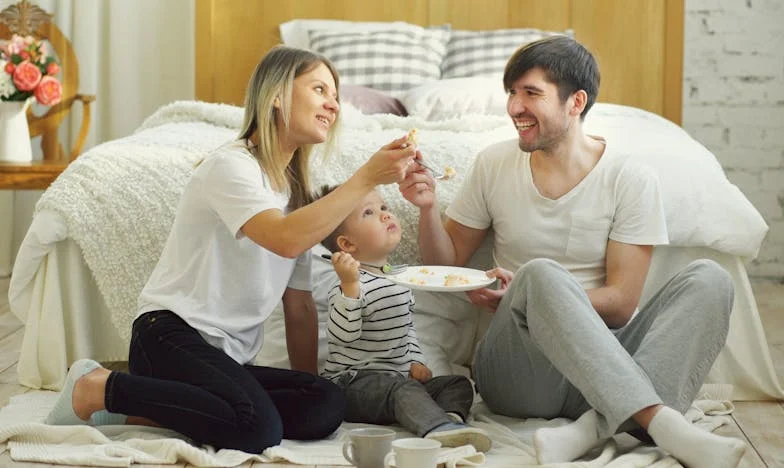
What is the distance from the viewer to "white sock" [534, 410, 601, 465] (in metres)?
1.84

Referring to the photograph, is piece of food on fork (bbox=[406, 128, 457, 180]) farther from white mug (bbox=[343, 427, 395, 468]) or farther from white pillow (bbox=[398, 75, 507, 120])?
white pillow (bbox=[398, 75, 507, 120])

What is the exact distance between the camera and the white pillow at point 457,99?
3.64 m

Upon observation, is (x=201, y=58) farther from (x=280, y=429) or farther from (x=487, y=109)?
(x=280, y=429)

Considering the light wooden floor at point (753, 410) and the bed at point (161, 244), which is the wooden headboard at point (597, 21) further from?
the bed at point (161, 244)

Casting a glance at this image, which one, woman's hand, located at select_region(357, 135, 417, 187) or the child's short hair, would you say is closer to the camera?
woman's hand, located at select_region(357, 135, 417, 187)

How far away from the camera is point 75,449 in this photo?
1.98 meters

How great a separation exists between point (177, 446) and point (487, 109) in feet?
6.55

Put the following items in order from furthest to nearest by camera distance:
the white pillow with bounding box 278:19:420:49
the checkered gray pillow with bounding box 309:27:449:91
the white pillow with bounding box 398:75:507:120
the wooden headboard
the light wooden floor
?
the wooden headboard
the white pillow with bounding box 278:19:420:49
the checkered gray pillow with bounding box 309:27:449:91
the white pillow with bounding box 398:75:507:120
the light wooden floor

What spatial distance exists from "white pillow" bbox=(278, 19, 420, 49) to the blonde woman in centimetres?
224

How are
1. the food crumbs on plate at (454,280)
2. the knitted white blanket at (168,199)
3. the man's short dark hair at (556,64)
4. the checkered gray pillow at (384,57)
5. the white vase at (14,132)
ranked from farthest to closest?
the checkered gray pillow at (384,57)
the white vase at (14,132)
the knitted white blanket at (168,199)
the man's short dark hair at (556,64)
the food crumbs on plate at (454,280)

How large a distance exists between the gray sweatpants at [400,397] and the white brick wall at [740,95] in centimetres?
267

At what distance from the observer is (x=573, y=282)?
1.94m

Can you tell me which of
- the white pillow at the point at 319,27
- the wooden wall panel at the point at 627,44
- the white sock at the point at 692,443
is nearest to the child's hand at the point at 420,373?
the white sock at the point at 692,443

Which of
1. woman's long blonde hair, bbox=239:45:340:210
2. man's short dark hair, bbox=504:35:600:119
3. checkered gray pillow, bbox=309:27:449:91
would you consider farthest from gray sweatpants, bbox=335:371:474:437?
checkered gray pillow, bbox=309:27:449:91
